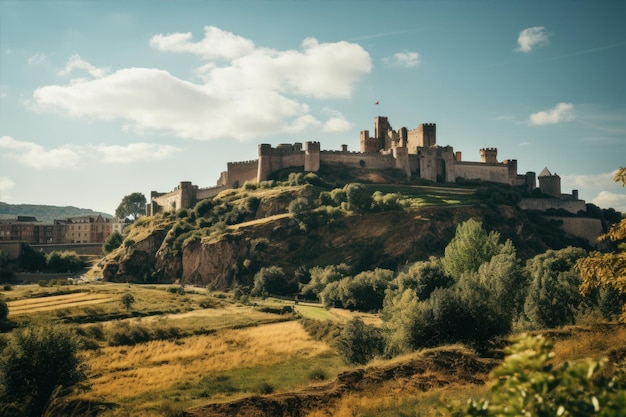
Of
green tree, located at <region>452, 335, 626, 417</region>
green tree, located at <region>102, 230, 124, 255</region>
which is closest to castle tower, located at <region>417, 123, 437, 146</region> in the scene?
green tree, located at <region>102, 230, 124, 255</region>

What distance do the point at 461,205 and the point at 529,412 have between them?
8125 cm

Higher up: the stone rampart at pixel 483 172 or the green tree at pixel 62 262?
the stone rampart at pixel 483 172

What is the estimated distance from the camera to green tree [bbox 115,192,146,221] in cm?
13962

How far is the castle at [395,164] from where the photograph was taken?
97.9 meters

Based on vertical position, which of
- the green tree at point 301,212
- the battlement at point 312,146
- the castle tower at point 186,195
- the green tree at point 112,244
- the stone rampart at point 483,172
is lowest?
the green tree at point 112,244

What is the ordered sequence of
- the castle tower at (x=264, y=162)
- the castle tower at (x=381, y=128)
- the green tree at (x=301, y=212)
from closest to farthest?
the green tree at (x=301, y=212) → the castle tower at (x=264, y=162) → the castle tower at (x=381, y=128)

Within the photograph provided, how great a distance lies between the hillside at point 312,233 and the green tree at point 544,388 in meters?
65.6

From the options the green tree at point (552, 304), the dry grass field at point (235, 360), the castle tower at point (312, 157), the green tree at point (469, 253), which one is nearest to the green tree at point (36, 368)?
→ the dry grass field at point (235, 360)

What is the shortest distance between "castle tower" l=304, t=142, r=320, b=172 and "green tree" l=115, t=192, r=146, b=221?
6371cm

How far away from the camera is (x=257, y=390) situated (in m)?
23.9

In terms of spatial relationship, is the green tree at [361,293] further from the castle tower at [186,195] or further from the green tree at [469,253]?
the castle tower at [186,195]

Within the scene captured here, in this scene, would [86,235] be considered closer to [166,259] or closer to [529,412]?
[166,259]

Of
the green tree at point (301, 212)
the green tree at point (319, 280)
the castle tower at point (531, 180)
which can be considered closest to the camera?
the green tree at point (319, 280)

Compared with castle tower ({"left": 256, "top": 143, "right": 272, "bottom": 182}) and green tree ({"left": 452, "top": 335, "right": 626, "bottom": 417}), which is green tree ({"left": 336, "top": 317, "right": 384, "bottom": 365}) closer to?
green tree ({"left": 452, "top": 335, "right": 626, "bottom": 417})
